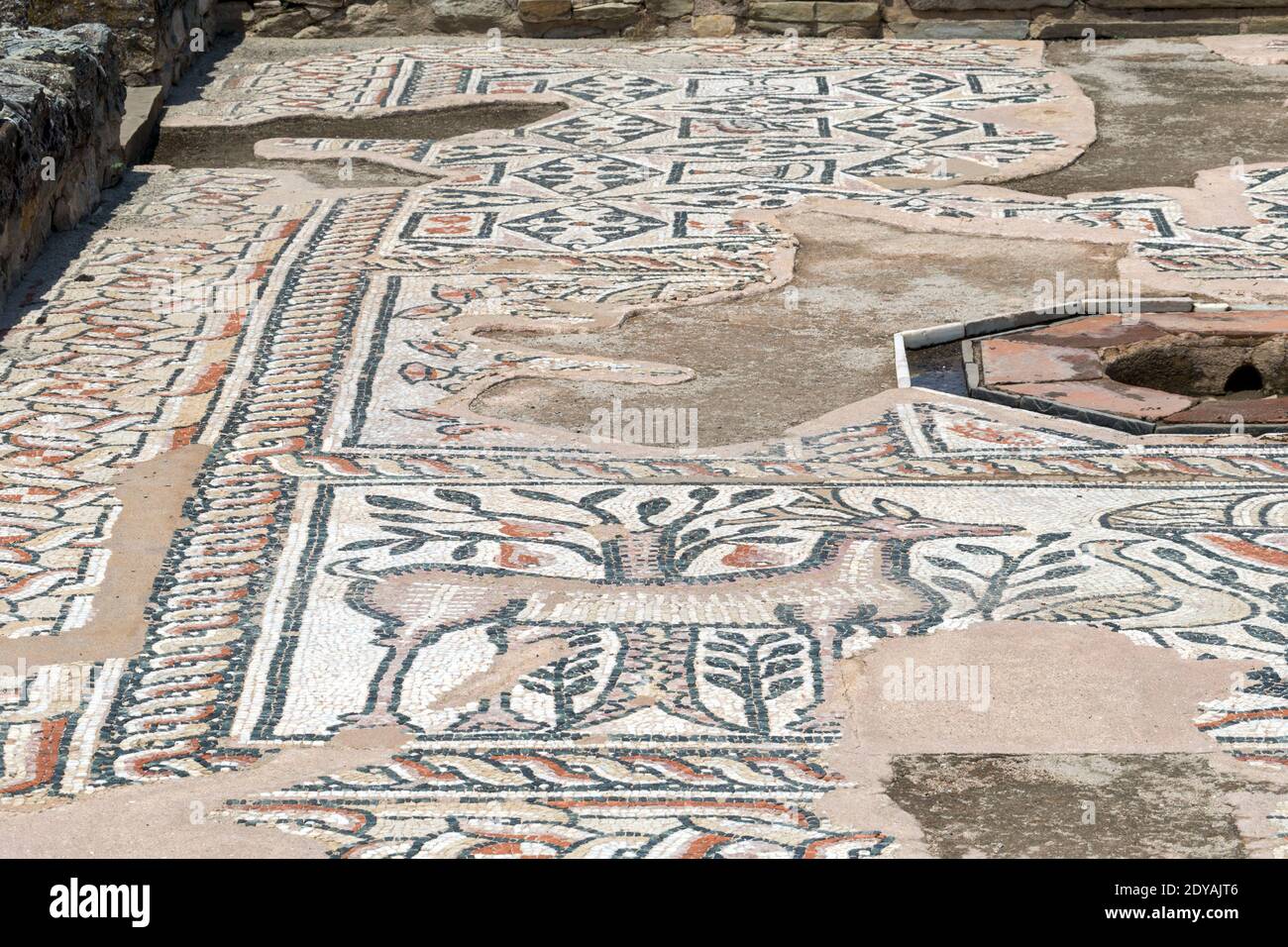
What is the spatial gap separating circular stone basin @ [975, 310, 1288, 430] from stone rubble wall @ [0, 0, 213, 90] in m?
3.72

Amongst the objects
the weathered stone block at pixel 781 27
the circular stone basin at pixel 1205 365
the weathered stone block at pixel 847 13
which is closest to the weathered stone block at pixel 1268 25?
the weathered stone block at pixel 847 13

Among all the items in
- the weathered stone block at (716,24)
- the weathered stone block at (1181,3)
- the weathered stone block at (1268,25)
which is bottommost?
the weathered stone block at (1268,25)

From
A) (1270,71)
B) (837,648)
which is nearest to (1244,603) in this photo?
(837,648)

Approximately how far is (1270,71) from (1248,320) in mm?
3248

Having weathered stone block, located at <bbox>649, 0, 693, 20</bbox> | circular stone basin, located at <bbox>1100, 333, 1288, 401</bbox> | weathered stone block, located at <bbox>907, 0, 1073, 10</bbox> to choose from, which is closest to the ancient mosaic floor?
circular stone basin, located at <bbox>1100, 333, 1288, 401</bbox>

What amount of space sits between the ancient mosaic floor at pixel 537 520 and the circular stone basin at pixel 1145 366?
163 millimetres

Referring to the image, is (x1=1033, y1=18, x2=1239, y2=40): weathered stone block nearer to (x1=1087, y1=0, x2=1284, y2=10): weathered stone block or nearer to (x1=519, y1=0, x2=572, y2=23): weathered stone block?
(x1=1087, y1=0, x2=1284, y2=10): weathered stone block

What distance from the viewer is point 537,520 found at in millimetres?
3621

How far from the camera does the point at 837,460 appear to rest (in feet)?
13.0

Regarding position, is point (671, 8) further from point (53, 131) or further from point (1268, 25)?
point (53, 131)

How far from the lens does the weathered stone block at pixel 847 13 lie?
820 centimetres

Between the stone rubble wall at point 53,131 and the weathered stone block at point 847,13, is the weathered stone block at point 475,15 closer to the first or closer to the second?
the weathered stone block at point 847,13

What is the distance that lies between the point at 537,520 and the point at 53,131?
2527mm

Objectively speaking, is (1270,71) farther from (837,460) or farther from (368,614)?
(368,614)
